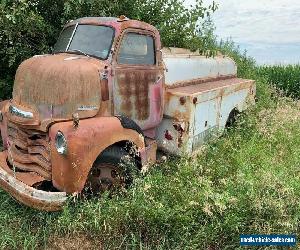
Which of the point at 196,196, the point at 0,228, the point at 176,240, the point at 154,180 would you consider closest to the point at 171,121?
the point at 154,180

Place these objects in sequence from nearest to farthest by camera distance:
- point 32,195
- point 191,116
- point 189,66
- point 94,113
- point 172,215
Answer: point 172,215 → point 32,195 → point 94,113 → point 191,116 → point 189,66

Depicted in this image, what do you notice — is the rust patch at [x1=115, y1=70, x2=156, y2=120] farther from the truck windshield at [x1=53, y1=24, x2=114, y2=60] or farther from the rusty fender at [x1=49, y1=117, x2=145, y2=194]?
the rusty fender at [x1=49, y1=117, x2=145, y2=194]

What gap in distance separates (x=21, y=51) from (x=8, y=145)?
306 cm

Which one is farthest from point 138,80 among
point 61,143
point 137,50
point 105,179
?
point 61,143

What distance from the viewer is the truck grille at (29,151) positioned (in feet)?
17.6

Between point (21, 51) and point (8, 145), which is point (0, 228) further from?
point (21, 51)

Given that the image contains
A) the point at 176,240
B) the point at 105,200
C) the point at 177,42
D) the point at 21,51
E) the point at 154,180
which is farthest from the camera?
the point at 177,42

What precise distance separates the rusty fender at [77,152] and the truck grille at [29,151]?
0.21m

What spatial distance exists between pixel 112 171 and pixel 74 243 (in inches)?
42.0

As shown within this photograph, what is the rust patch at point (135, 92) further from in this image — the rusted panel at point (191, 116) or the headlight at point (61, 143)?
the headlight at point (61, 143)

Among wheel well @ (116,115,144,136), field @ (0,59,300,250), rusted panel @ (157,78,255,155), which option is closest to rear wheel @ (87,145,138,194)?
field @ (0,59,300,250)

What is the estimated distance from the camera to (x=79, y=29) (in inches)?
259

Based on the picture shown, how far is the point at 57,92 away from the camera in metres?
5.51

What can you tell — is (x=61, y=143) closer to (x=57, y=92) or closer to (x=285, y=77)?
(x=57, y=92)
